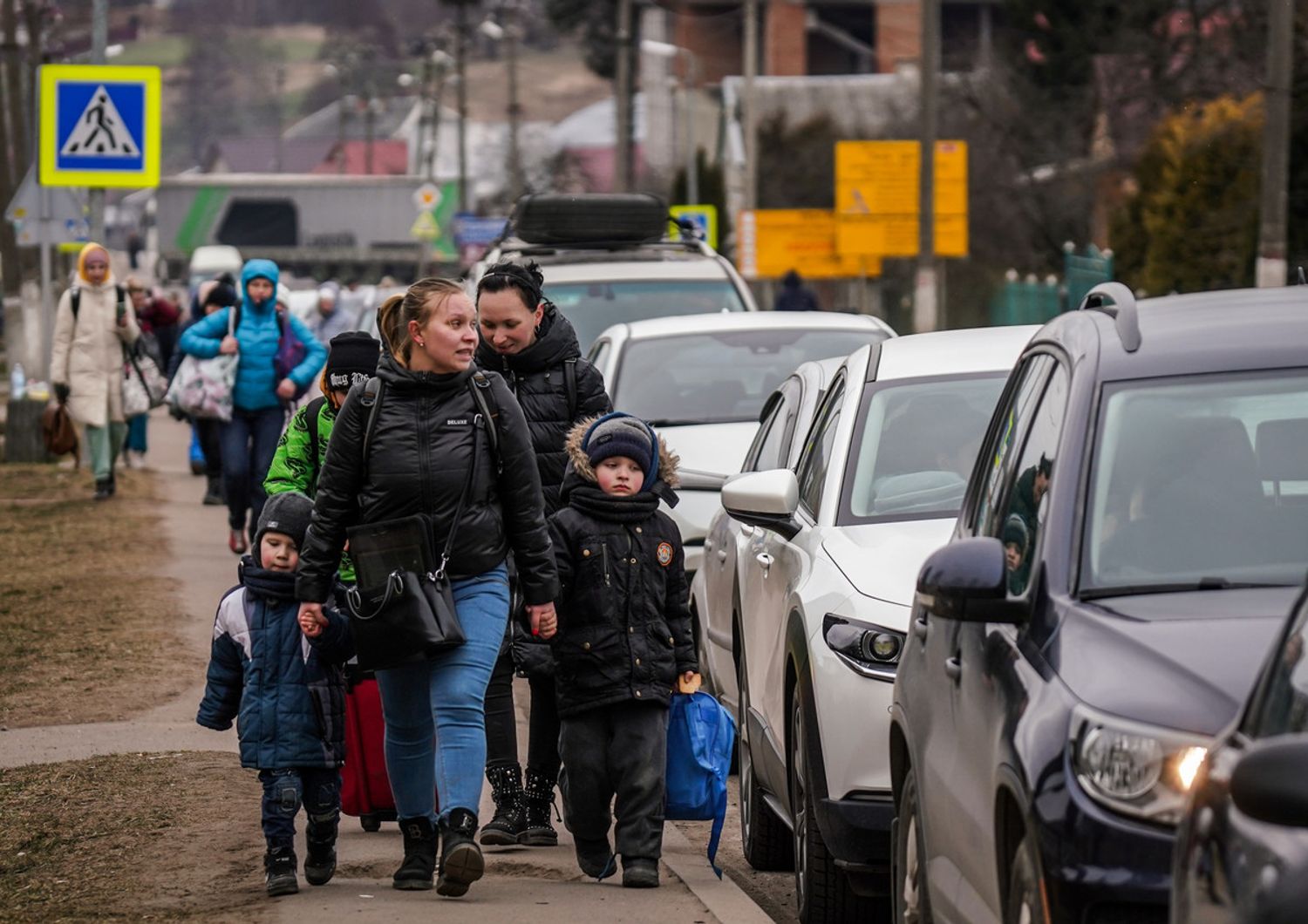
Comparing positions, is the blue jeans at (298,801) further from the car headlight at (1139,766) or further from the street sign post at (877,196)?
the street sign post at (877,196)

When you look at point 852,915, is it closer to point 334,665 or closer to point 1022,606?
point 334,665

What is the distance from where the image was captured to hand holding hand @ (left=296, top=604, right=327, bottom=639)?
6656 mm

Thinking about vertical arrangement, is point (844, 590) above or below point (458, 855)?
above

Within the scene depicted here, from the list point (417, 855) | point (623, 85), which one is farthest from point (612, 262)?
point (623, 85)

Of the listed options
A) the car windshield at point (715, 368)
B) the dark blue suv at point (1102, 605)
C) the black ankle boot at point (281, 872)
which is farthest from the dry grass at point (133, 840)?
the car windshield at point (715, 368)

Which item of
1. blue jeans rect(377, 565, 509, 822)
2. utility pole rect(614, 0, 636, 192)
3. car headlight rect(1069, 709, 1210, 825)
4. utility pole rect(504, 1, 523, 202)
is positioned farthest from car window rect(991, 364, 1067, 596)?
utility pole rect(504, 1, 523, 202)

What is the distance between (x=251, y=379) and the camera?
49.2 ft

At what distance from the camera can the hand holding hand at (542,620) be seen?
6770 millimetres

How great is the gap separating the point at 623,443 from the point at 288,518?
Result: 3.27 ft

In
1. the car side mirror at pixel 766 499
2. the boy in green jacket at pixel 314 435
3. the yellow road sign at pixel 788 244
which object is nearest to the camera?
the car side mirror at pixel 766 499

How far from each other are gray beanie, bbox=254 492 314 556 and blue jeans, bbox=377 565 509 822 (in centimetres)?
47

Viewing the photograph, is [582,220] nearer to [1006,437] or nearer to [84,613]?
[84,613]

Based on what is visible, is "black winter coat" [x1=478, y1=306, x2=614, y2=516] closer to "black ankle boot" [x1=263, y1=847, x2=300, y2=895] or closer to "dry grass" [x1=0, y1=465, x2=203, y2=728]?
"black ankle boot" [x1=263, y1=847, x2=300, y2=895]

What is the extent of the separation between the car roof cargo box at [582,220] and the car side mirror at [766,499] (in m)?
10.3
